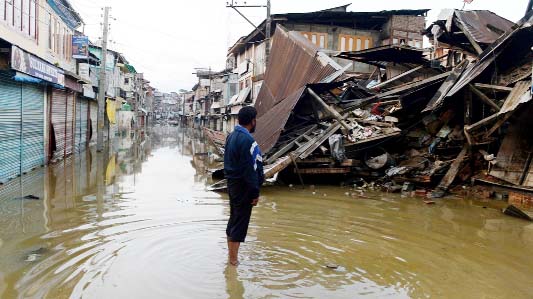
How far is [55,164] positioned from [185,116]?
349ft

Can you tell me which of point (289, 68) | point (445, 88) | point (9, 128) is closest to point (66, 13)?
point (9, 128)

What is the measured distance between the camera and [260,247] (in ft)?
21.4

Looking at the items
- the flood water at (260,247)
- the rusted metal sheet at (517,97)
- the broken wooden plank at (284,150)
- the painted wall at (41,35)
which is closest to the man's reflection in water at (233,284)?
the flood water at (260,247)

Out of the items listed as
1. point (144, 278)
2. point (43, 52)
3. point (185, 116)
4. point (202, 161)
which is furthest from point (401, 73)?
point (185, 116)

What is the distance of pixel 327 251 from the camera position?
21.1ft

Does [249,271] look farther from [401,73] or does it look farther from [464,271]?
[401,73]

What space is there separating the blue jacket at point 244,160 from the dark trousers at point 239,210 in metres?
0.08

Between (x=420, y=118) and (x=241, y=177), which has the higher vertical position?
(x=420, y=118)

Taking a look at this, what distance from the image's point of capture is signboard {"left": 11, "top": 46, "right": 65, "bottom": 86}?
11.4 metres

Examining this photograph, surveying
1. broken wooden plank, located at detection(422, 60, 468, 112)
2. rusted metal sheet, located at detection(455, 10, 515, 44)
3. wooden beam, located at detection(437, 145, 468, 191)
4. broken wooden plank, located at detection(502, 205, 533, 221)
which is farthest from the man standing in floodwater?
rusted metal sheet, located at detection(455, 10, 515, 44)

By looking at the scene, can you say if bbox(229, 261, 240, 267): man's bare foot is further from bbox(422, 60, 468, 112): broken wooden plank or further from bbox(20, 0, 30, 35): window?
bbox(20, 0, 30, 35): window

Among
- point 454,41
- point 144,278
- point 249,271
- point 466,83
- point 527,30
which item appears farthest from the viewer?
point 454,41

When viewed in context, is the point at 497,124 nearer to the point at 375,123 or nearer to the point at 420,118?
the point at 420,118

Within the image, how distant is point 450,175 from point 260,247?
7.90 meters
